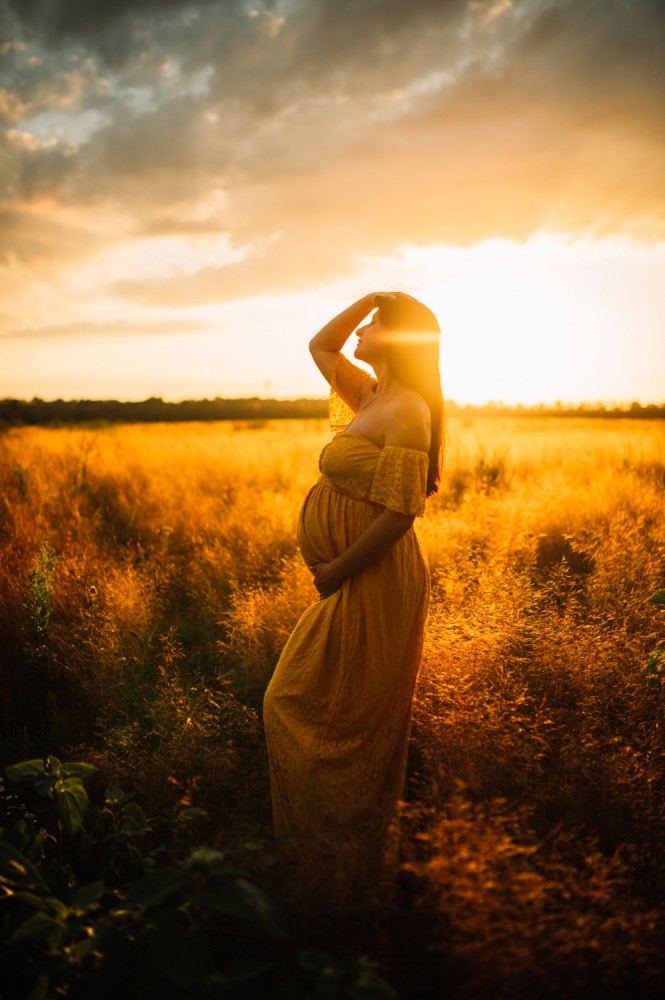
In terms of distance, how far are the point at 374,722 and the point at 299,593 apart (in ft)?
5.98

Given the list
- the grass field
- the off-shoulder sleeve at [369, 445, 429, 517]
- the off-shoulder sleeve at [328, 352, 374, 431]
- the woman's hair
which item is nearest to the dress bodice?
the off-shoulder sleeve at [369, 445, 429, 517]

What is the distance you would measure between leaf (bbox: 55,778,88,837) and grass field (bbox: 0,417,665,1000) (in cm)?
26

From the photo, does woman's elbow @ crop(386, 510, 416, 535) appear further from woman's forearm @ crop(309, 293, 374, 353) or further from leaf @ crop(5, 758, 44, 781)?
leaf @ crop(5, 758, 44, 781)

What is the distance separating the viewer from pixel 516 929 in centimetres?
129

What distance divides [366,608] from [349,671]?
24 cm

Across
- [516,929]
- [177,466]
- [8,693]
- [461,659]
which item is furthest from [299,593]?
[177,466]

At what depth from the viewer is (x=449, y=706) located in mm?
2549

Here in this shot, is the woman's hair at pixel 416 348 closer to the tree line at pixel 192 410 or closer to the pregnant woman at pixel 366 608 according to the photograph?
the pregnant woman at pixel 366 608

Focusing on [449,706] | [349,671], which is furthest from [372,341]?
[449,706]

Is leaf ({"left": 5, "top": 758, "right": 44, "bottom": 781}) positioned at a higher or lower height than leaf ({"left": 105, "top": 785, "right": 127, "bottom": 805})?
higher

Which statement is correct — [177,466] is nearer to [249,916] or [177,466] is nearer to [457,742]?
[457,742]

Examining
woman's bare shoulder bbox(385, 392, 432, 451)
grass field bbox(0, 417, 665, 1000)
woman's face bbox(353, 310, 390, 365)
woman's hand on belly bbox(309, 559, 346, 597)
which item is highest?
woman's face bbox(353, 310, 390, 365)

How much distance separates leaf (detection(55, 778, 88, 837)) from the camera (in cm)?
164

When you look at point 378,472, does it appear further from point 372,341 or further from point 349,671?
point 349,671
